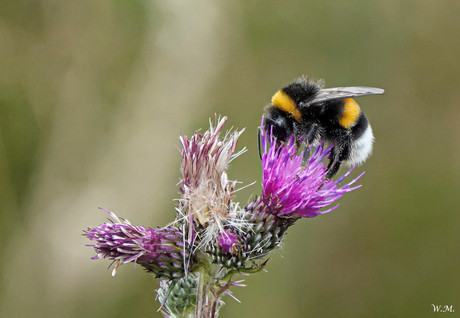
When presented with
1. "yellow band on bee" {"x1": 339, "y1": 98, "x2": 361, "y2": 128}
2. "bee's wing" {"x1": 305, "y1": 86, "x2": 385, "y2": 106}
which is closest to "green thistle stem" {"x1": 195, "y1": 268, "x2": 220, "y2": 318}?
"bee's wing" {"x1": 305, "y1": 86, "x2": 385, "y2": 106}

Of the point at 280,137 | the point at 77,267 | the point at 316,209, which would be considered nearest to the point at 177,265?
the point at 316,209

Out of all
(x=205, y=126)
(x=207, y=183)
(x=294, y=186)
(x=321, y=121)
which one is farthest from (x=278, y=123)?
(x=205, y=126)

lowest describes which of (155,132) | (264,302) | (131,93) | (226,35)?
(264,302)

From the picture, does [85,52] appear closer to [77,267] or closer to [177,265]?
[77,267]

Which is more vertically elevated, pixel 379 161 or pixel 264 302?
pixel 379 161

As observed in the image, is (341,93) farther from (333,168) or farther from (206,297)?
(206,297)

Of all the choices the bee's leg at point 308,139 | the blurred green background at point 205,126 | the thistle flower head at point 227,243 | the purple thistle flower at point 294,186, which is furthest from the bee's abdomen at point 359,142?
the blurred green background at point 205,126
